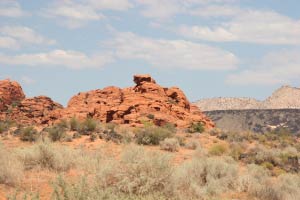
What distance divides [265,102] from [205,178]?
119 metres

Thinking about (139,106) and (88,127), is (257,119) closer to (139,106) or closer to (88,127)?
(139,106)

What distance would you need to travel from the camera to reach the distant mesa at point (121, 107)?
136ft

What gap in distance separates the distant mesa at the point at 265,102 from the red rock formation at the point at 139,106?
77.4 metres

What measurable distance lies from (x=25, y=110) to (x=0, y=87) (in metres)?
8.32

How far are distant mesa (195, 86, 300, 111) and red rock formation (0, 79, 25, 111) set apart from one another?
249 ft

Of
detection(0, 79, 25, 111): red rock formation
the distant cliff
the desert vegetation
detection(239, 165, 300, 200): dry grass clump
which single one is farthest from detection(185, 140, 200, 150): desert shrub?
the distant cliff

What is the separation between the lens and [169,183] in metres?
Result: 9.94

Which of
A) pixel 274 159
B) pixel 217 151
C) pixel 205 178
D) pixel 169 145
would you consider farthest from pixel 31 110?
pixel 205 178

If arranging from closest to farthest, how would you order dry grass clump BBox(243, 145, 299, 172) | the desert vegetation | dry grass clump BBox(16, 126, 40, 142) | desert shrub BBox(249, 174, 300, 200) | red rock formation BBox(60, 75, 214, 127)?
the desert vegetation, desert shrub BBox(249, 174, 300, 200), dry grass clump BBox(243, 145, 299, 172), dry grass clump BBox(16, 126, 40, 142), red rock formation BBox(60, 75, 214, 127)

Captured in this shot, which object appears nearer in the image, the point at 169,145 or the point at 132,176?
the point at 132,176

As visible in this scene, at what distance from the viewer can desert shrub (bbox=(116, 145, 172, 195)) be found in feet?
32.0

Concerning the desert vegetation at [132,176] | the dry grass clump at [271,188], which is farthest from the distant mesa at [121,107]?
the dry grass clump at [271,188]

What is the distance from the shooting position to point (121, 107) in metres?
42.6

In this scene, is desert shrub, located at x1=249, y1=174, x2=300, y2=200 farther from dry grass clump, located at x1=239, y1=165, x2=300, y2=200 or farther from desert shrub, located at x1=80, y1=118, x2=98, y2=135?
desert shrub, located at x1=80, y1=118, x2=98, y2=135
